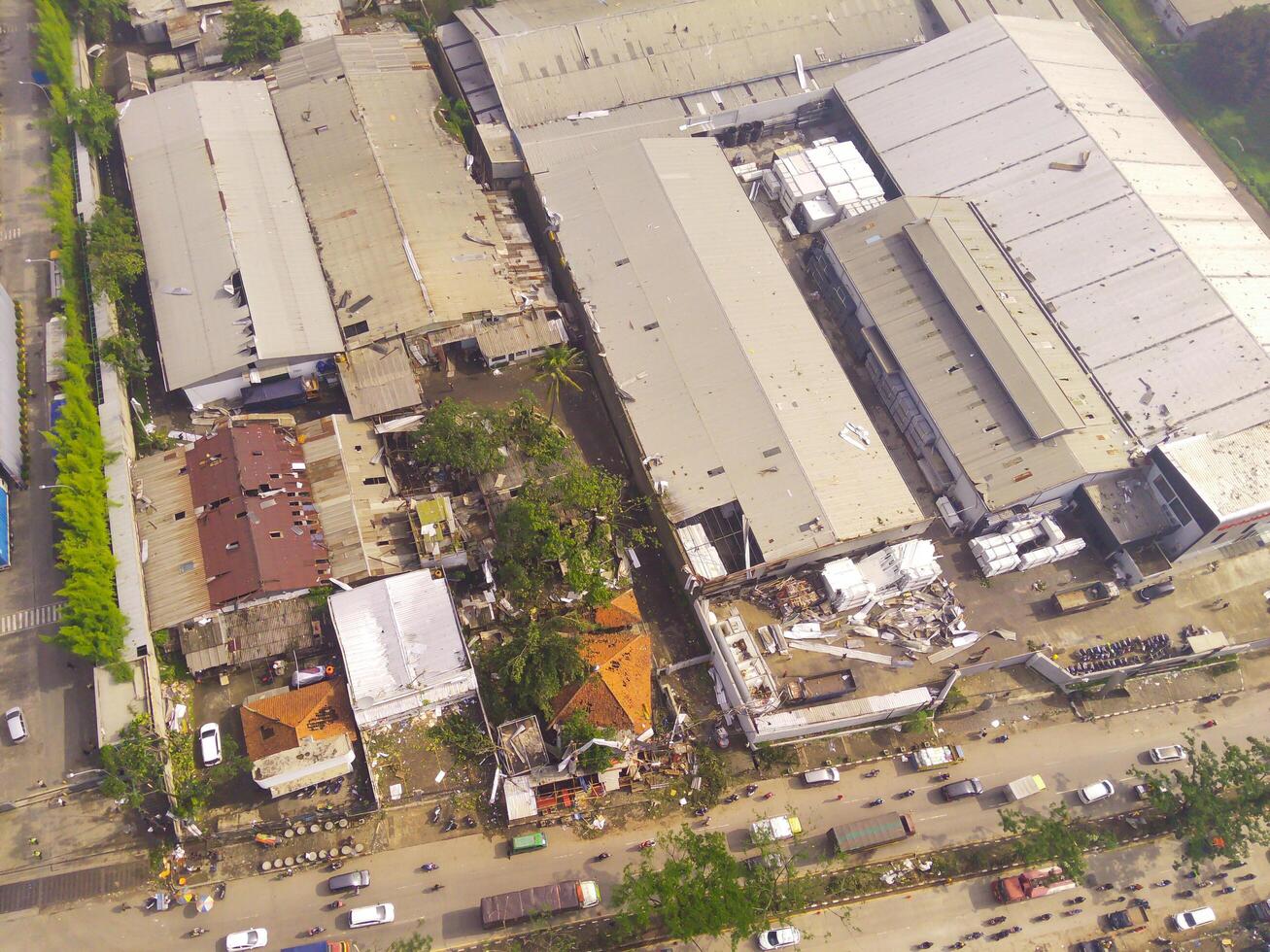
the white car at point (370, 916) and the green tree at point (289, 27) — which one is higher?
the green tree at point (289, 27)

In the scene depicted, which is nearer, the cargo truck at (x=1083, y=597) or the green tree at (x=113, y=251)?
the cargo truck at (x=1083, y=597)

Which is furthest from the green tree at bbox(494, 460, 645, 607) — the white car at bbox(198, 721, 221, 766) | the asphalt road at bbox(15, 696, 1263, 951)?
the white car at bbox(198, 721, 221, 766)

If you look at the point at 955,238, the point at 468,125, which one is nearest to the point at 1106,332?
the point at 955,238

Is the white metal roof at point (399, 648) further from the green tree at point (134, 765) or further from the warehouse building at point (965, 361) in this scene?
the warehouse building at point (965, 361)

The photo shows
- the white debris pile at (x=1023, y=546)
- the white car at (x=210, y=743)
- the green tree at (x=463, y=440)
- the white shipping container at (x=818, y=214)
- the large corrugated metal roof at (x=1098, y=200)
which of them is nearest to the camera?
the white car at (x=210, y=743)

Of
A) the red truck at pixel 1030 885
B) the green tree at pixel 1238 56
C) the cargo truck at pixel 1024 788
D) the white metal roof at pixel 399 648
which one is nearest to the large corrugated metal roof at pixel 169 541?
the white metal roof at pixel 399 648

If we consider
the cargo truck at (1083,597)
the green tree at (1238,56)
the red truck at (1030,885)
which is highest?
the green tree at (1238,56)

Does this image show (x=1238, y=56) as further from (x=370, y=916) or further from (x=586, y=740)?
(x=370, y=916)
